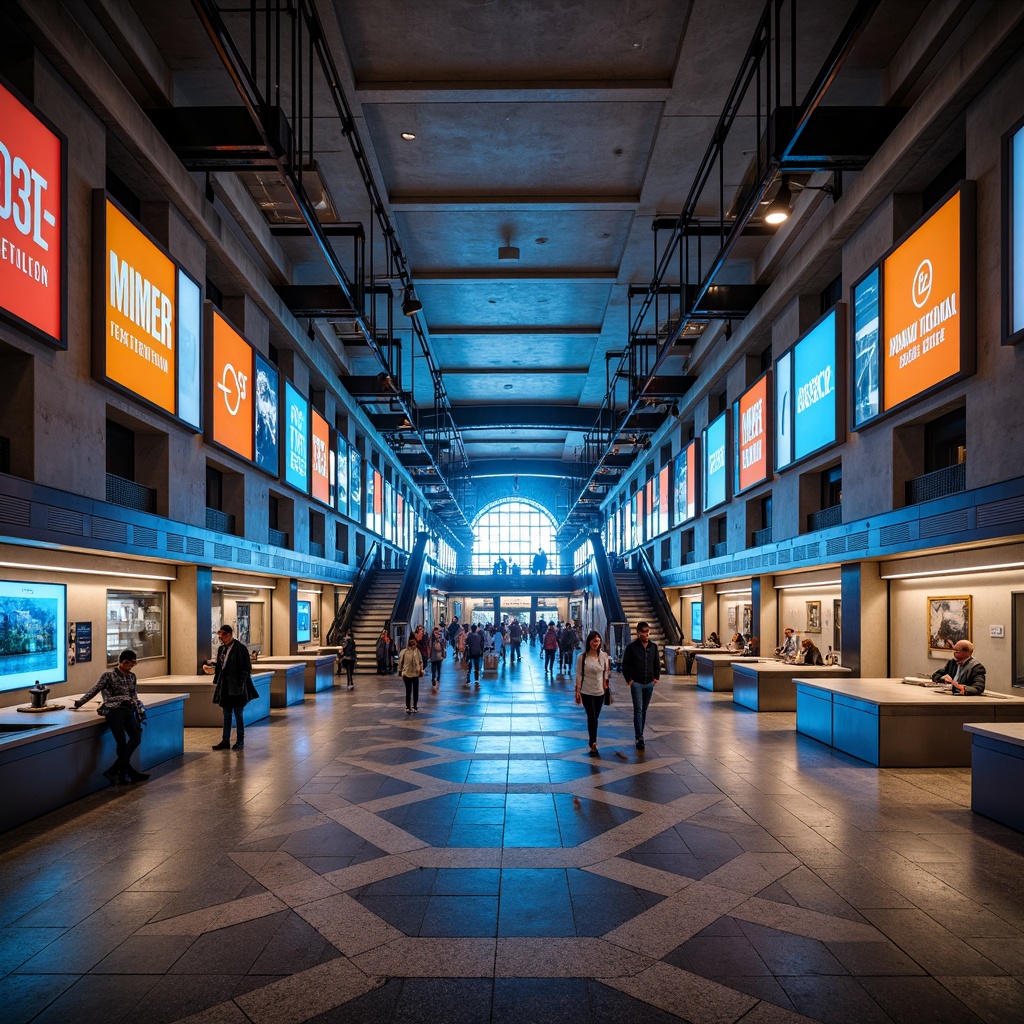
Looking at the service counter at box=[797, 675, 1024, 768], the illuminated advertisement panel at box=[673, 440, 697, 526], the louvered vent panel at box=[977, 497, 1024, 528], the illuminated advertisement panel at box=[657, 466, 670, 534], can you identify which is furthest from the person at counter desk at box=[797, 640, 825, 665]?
the illuminated advertisement panel at box=[657, 466, 670, 534]

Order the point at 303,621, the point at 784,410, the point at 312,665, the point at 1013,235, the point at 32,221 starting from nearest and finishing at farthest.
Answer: the point at 32,221, the point at 1013,235, the point at 784,410, the point at 312,665, the point at 303,621

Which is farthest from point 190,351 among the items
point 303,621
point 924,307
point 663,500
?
point 663,500

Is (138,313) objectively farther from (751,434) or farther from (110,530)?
(751,434)

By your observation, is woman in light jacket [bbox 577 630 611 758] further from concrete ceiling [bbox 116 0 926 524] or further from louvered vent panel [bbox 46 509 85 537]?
concrete ceiling [bbox 116 0 926 524]

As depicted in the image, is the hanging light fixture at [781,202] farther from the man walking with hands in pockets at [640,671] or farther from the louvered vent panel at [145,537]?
the louvered vent panel at [145,537]

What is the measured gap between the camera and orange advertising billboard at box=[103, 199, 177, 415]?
9.43 metres

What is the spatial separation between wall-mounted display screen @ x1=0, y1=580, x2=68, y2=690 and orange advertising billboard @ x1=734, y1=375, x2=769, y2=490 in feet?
43.1

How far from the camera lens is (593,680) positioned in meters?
10.3

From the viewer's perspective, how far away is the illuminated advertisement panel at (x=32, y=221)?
24.1 ft

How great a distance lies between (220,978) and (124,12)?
1037cm

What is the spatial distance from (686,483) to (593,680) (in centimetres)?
1533

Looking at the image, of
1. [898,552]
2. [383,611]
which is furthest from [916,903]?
[383,611]

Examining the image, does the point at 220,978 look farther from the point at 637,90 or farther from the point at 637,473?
the point at 637,473

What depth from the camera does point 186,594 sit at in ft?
43.5
